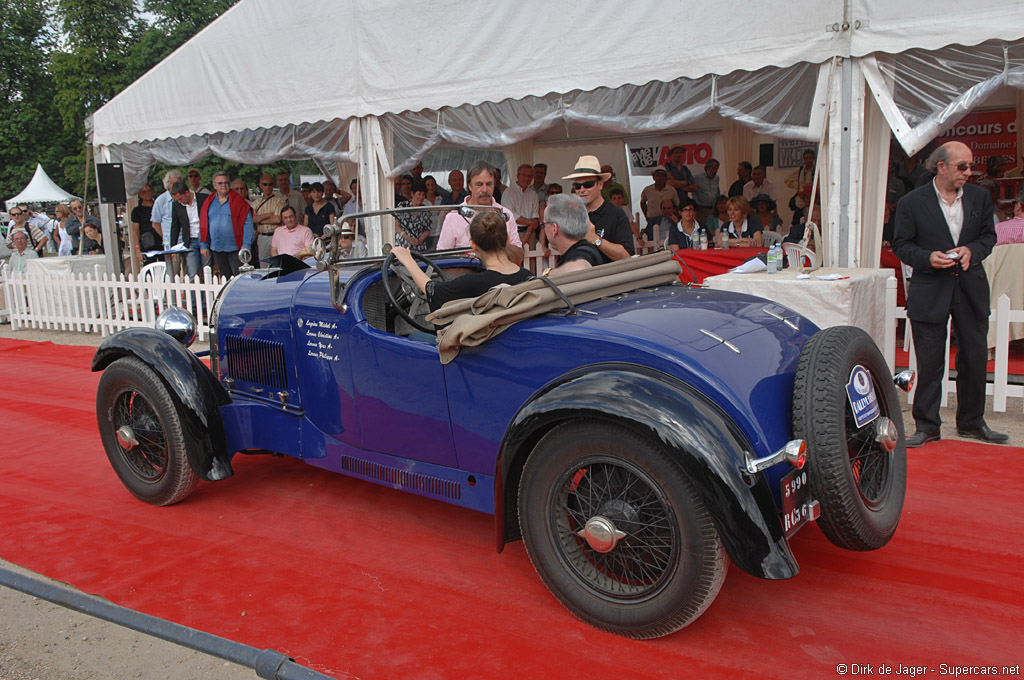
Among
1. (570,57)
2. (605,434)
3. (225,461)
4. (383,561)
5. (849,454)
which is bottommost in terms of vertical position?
(383,561)

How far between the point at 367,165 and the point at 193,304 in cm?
289

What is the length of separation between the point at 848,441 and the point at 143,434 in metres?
3.47

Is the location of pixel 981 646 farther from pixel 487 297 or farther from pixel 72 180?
pixel 72 180

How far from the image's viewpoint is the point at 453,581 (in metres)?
3.15

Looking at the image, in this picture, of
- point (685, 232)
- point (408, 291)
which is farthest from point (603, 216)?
point (685, 232)

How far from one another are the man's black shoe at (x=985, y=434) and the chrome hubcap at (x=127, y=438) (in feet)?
16.1

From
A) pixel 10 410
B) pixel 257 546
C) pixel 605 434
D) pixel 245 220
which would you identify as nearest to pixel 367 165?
pixel 245 220

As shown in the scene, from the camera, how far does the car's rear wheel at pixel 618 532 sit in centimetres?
244

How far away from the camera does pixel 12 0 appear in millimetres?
39781

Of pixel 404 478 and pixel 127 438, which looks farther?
pixel 127 438

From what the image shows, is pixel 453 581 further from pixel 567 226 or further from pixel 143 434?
pixel 143 434

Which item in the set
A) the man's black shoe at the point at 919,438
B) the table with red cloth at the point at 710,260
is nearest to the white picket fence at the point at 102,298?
the table with red cloth at the point at 710,260

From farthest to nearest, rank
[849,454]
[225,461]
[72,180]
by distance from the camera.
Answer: [72,180] < [225,461] < [849,454]

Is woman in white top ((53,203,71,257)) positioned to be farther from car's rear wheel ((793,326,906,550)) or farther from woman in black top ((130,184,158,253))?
car's rear wheel ((793,326,906,550))
